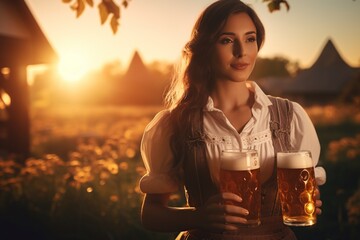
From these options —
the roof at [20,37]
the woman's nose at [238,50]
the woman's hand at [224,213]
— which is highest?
the roof at [20,37]

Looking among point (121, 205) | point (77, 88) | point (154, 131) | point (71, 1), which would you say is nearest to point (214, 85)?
point (154, 131)

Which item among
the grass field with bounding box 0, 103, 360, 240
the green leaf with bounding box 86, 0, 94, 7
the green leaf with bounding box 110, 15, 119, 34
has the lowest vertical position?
the grass field with bounding box 0, 103, 360, 240

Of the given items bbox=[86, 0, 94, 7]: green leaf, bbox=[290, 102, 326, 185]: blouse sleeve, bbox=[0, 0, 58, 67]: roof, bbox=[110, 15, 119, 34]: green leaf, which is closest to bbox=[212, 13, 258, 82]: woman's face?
bbox=[290, 102, 326, 185]: blouse sleeve

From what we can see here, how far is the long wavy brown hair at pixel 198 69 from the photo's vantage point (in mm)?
2035

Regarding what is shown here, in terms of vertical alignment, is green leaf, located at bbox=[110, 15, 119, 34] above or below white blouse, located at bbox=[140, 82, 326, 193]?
above

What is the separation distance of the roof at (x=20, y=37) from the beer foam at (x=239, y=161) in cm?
675

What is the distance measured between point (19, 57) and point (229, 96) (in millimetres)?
6642

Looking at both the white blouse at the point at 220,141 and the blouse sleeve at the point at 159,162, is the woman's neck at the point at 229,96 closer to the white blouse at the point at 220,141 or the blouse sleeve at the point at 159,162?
the white blouse at the point at 220,141

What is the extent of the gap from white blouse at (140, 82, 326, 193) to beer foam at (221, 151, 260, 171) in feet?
0.65

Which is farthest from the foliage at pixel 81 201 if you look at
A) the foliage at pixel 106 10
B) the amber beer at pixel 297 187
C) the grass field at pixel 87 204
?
the amber beer at pixel 297 187

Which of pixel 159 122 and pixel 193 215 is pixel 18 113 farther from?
pixel 193 215

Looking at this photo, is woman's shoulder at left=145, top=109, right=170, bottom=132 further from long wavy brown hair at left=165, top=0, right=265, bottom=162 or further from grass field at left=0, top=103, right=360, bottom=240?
grass field at left=0, top=103, right=360, bottom=240

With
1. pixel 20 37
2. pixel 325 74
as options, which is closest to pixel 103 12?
pixel 20 37

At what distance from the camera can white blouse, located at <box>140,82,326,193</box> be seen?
201 cm
